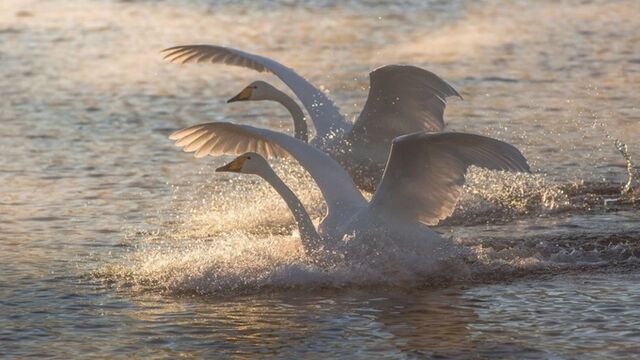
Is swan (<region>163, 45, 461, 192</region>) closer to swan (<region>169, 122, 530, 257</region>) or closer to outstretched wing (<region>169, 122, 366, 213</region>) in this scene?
outstretched wing (<region>169, 122, 366, 213</region>)

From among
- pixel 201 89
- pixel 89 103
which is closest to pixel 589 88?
pixel 201 89

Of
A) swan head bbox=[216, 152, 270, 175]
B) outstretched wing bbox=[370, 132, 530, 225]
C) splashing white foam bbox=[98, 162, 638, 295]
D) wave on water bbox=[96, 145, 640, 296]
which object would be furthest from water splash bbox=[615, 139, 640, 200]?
swan head bbox=[216, 152, 270, 175]

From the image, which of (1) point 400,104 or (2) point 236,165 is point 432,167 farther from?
(1) point 400,104

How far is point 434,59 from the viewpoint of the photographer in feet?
70.5

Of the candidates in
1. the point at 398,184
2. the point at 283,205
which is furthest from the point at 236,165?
the point at 283,205

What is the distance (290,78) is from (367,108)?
2.75ft

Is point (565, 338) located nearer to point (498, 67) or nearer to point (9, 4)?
point (498, 67)

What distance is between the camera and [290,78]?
45.5 feet

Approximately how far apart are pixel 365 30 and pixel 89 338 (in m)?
15.0

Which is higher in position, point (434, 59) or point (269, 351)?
point (434, 59)

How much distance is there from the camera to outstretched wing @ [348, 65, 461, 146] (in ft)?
42.2

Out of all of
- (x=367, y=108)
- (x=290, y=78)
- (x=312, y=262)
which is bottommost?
(x=312, y=262)

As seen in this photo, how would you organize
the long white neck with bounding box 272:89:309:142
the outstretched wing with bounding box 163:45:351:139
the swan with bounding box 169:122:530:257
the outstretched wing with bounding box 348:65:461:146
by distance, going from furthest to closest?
1. the long white neck with bounding box 272:89:309:142
2. the outstretched wing with bounding box 163:45:351:139
3. the outstretched wing with bounding box 348:65:461:146
4. the swan with bounding box 169:122:530:257

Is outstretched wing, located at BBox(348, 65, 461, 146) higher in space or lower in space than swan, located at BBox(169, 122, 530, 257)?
higher
